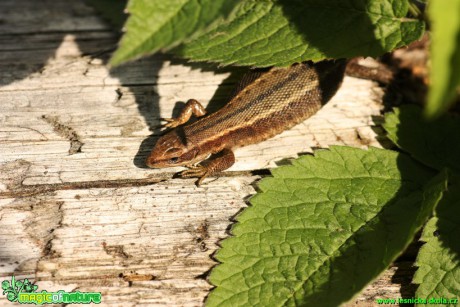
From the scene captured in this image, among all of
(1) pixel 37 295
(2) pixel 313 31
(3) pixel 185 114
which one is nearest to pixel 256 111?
(3) pixel 185 114

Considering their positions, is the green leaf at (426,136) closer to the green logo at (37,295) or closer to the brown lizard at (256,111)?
the brown lizard at (256,111)

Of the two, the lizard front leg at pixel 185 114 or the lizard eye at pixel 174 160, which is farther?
the lizard front leg at pixel 185 114

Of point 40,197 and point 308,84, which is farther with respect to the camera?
point 308,84

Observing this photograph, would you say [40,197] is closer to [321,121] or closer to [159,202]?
[159,202]

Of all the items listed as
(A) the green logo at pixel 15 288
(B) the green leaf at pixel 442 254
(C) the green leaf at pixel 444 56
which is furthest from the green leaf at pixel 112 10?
(C) the green leaf at pixel 444 56

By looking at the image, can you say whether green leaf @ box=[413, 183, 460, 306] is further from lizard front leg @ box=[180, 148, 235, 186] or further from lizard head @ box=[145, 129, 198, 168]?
lizard head @ box=[145, 129, 198, 168]

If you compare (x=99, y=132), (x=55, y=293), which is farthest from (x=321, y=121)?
(x=55, y=293)

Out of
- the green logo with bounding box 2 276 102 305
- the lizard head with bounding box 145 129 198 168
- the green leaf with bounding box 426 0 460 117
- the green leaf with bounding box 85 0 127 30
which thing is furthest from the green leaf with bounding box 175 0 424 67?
the green logo with bounding box 2 276 102 305
